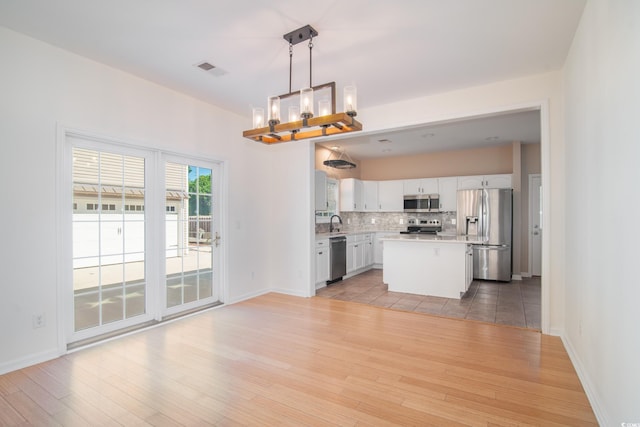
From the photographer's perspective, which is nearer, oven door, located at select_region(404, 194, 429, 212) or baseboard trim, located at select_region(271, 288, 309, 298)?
baseboard trim, located at select_region(271, 288, 309, 298)

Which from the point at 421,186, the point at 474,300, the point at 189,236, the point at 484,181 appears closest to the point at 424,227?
the point at 421,186

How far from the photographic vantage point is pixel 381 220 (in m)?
8.52

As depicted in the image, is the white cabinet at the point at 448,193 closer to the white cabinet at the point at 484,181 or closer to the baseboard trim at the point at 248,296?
the white cabinet at the point at 484,181

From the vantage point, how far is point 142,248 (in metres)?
3.88

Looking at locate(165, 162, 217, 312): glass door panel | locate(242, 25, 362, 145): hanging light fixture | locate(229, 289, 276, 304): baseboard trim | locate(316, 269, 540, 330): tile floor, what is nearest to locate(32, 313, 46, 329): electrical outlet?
locate(165, 162, 217, 312): glass door panel

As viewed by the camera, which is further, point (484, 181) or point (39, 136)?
point (484, 181)

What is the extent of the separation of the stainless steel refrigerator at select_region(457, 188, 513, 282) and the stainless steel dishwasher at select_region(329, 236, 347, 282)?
8.60ft

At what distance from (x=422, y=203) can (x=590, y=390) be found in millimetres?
5517

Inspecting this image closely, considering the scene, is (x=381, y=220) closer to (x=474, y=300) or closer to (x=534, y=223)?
(x=534, y=223)

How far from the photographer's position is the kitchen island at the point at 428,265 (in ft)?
16.3

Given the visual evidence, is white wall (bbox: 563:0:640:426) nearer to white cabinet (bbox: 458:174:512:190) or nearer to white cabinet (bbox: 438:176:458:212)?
white cabinet (bbox: 458:174:512:190)

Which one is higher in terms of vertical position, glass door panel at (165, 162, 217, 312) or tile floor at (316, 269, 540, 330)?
glass door panel at (165, 162, 217, 312)

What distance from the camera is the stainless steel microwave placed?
7480 mm

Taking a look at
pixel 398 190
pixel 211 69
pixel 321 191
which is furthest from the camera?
pixel 398 190
